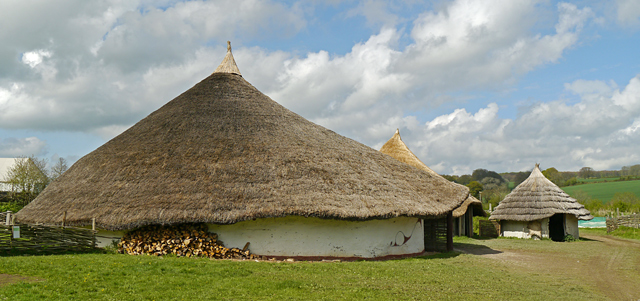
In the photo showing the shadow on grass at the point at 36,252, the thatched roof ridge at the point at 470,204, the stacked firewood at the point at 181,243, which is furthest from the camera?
the thatched roof ridge at the point at 470,204

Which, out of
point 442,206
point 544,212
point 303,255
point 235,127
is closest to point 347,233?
point 303,255

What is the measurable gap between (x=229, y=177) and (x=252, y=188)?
3.19ft

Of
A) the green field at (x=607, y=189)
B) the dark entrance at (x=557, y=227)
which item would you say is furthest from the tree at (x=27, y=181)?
the green field at (x=607, y=189)

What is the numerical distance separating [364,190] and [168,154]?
729 cm

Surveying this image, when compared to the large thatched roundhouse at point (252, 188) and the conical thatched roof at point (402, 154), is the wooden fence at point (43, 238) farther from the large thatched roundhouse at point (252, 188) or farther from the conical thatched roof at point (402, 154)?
the conical thatched roof at point (402, 154)

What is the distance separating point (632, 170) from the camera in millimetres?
87375

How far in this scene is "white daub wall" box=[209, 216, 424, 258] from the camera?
45.0ft

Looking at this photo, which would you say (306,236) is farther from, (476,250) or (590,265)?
(590,265)

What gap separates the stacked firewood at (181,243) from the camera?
1331 centimetres

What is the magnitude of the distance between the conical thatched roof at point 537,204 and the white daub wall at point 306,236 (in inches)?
660

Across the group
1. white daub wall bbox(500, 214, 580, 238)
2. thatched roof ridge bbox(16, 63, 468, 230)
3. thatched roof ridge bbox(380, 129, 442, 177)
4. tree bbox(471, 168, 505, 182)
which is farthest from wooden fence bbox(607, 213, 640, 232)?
tree bbox(471, 168, 505, 182)

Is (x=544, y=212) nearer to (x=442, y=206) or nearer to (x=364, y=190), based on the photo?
(x=442, y=206)

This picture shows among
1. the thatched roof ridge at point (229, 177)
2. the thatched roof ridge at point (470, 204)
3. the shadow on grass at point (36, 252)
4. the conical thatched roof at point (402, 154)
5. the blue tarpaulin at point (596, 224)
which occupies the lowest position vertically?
the blue tarpaulin at point (596, 224)

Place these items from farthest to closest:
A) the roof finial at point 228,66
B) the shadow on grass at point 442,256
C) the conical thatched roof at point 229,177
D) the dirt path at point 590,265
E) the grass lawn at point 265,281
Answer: the roof finial at point 228,66 < the shadow on grass at point 442,256 < the conical thatched roof at point 229,177 < the dirt path at point 590,265 < the grass lawn at point 265,281
